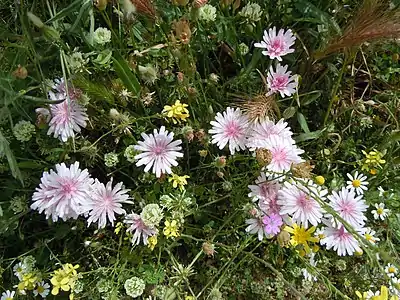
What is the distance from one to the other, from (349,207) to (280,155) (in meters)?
0.17

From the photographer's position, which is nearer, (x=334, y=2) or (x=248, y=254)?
(x=248, y=254)

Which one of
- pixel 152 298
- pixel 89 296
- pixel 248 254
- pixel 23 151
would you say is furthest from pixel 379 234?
pixel 23 151

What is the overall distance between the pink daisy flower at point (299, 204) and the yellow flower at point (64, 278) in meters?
0.40

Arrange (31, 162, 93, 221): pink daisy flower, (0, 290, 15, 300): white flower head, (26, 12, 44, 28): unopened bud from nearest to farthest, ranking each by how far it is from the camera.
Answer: (26, 12, 44, 28): unopened bud → (31, 162, 93, 221): pink daisy flower → (0, 290, 15, 300): white flower head

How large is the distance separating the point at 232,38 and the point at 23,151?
1.57 feet

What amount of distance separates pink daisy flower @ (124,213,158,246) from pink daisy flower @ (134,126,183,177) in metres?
0.09

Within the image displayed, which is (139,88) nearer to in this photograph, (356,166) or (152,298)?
(152,298)

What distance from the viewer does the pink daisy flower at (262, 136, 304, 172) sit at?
1.03 meters

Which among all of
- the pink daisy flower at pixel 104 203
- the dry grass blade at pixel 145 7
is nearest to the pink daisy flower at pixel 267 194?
the pink daisy flower at pixel 104 203

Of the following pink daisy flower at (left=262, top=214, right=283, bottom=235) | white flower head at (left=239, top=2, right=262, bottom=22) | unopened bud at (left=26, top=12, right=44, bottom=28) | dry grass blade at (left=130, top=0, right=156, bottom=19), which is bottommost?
pink daisy flower at (left=262, top=214, right=283, bottom=235)

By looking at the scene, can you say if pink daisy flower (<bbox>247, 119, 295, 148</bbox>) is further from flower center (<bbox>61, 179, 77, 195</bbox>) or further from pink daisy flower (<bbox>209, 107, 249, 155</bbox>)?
flower center (<bbox>61, 179, 77, 195</bbox>)

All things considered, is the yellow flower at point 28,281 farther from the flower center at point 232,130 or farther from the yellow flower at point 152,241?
the flower center at point 232,130

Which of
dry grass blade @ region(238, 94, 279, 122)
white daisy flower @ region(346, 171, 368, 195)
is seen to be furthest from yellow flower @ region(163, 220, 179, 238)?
white daisy flower @ region(346, 171, 368, 195)

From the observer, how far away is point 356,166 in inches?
50.7
